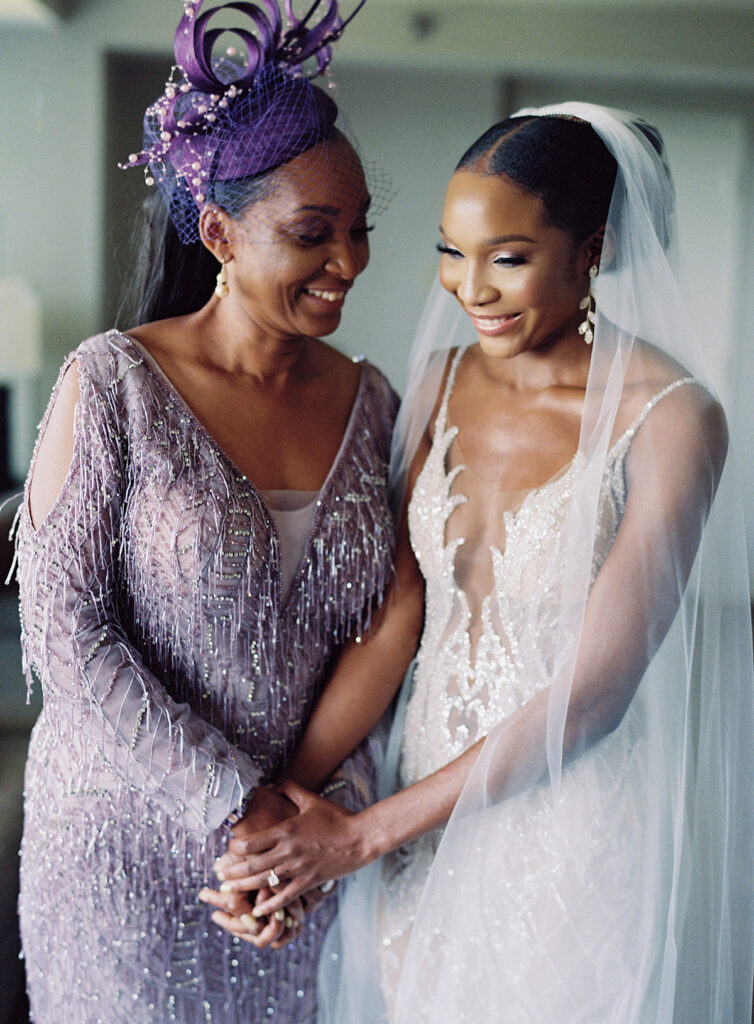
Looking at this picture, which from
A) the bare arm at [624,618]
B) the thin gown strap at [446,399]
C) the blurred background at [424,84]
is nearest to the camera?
the bare arm at [624,618]

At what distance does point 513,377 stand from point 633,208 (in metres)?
0.29

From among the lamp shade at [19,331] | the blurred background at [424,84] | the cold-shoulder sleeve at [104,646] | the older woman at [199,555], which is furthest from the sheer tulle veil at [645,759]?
the lamp shade at [19,331]

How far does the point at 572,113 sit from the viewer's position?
1.29 m

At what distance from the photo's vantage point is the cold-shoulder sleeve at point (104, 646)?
124 centimetres

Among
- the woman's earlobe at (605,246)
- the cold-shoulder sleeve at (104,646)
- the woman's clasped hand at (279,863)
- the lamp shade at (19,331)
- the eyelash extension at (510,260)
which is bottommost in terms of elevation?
the woman's clasped hand at (279,863)

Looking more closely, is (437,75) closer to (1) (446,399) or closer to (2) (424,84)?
(2) (424,84)

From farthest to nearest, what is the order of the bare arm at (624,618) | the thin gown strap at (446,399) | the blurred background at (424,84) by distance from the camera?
the blurred background at (424,84)
the thin gown strap at (446,399)
the bare arm at (624,618)

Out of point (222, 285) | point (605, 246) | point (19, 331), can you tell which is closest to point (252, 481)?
point (222, 285)

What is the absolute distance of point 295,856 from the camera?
1.31 m

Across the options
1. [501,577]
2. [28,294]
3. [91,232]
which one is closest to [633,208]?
[501,577]

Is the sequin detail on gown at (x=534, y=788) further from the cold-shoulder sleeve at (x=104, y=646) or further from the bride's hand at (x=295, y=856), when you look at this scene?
the cold-shoulder sleeve at (x=104, y=646)

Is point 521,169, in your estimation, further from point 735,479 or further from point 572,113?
point 735,479

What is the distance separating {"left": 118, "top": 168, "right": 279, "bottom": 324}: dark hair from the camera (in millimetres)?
1438

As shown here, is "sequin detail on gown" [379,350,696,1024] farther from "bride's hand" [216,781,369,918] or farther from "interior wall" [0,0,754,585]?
"interior wall" [0,0,754,585]
